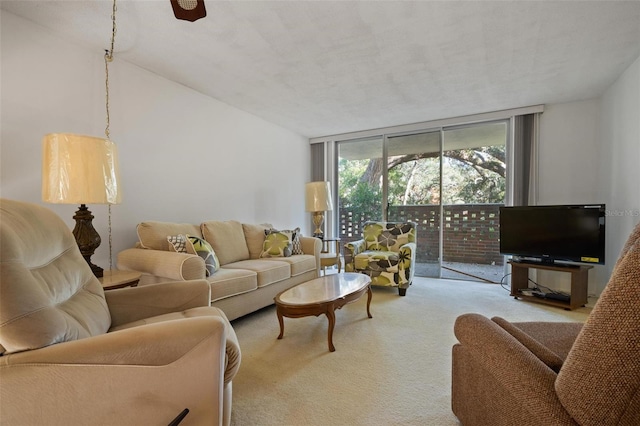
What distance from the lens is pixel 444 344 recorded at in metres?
2.21

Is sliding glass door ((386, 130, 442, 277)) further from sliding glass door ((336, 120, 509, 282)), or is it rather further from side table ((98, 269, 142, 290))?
side table ((98, 269, 142, 290))

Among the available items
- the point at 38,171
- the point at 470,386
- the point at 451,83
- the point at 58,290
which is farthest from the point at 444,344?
the point at 38,171

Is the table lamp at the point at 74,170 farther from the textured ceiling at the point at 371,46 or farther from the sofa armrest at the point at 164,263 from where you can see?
the textured ceiling at the point at 371,46

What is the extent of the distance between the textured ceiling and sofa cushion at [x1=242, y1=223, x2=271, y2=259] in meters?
1.58

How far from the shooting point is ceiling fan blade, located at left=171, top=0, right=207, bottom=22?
4.09 feet

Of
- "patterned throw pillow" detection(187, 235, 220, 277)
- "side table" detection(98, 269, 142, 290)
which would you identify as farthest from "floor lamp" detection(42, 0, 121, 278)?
"patterned throw pillow" detection(187, 235, 220, 277)

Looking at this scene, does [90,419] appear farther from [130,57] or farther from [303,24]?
[130,57]

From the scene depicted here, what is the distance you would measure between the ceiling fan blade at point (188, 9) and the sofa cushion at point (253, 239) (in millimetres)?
2524

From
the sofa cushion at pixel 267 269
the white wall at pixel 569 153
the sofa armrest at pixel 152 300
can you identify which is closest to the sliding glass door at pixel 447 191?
the white wall at pixel 569 153

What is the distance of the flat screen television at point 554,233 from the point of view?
300 centimetres

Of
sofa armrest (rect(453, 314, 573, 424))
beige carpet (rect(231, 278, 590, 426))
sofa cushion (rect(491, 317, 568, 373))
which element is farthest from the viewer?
beige carpet (rect(231, 278, 590, 426))

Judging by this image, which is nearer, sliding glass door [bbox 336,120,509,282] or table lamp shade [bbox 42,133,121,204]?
table lamp shade [bbox 42,133,121,204]

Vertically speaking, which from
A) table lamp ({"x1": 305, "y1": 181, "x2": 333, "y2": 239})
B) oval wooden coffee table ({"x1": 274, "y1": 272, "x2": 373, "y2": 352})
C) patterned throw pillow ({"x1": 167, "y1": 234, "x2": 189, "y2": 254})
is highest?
table lamp ({"x1": 305, "y1": 181, "x2": 333, "y2": 239})

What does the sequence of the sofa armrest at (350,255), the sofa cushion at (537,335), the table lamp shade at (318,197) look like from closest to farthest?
the sofa cushion at (537,335)
the sofa armrest at (350,255)
the table lamp shade at (318,197)
